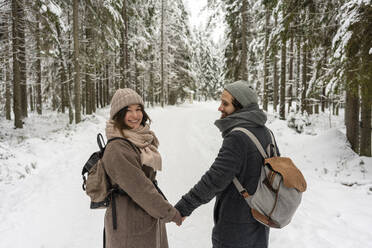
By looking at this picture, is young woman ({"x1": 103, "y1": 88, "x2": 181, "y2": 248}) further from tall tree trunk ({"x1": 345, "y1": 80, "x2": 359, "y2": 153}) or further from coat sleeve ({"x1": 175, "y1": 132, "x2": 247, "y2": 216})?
tall tree trunk ({"x1": 345, "y1": 80, "x2": 359, "y2": 153})

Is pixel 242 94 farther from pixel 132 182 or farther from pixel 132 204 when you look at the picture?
pixel 132 204

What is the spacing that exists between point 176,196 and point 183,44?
29859mm

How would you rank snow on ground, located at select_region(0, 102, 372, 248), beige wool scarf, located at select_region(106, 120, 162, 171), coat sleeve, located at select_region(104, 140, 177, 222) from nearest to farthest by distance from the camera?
1. coat sleeve, located at select_region(104, 140, 177, 222)
2. beige wool scarf, located at select_region(106, 120, 162, 171)
3. snow on ground, located at select_region(0, 102, 372, 248)

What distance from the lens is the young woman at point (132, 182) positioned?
197 centimetres

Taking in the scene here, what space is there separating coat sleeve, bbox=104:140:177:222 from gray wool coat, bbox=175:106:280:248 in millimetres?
395

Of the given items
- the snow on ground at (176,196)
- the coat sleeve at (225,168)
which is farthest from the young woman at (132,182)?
the snow on ground at (176,196)

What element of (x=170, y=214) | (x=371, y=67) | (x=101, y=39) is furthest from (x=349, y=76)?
(x=101, y=39)

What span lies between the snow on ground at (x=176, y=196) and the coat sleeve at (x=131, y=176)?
2451 mm

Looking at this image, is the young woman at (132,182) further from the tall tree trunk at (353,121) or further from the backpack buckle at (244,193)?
the tall tree trunk at (353,121)

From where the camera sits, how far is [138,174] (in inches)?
77.7

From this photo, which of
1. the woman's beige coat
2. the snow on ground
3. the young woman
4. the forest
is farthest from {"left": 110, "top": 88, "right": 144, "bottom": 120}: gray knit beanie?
the forest

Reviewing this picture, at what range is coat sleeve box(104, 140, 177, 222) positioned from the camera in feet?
6.41

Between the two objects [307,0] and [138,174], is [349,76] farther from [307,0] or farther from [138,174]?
[138,174]

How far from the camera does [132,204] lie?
2.10m
